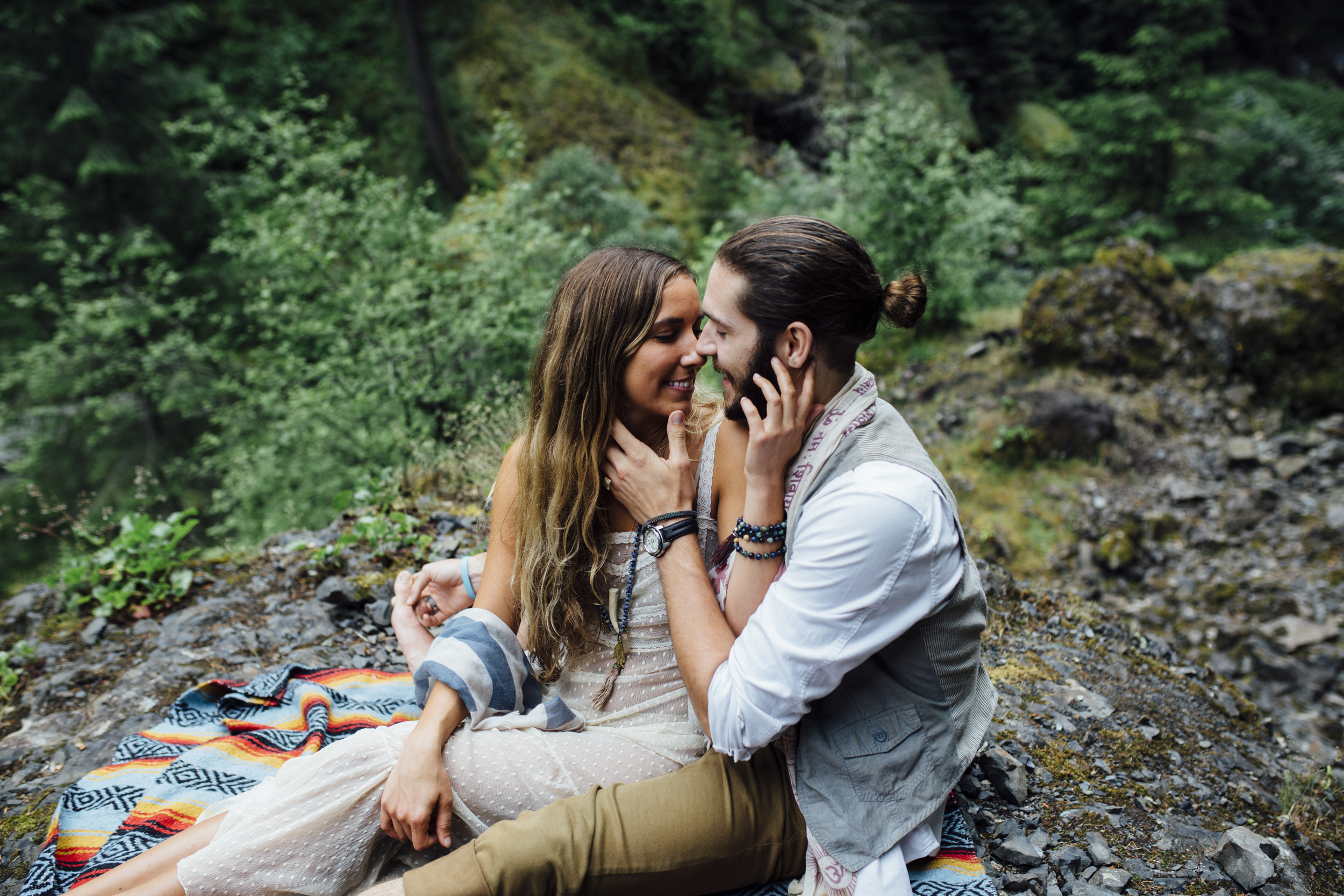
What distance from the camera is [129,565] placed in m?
3.90

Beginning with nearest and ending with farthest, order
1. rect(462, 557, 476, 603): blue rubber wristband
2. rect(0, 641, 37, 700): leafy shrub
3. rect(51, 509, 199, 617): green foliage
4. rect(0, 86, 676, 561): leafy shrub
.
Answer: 1. rect(462, 557, 476, 603): blue rubber wristband
2. rect(0, 641, 37, 700): leafy shrub
3. rect(51, 509, 199, 617): green foliage
4. rect(0, 86, 676, 561): leafy shrub

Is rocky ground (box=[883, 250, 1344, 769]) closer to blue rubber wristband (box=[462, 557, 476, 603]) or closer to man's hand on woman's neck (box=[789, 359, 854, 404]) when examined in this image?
man's hand on woman's neck (box=[789, 359, 854, 404])

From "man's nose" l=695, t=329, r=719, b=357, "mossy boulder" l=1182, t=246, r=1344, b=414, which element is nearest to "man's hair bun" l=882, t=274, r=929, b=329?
"man's nose" l=695, t=329, r=719, b=357

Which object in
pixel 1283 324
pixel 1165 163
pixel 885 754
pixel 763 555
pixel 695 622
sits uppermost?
pixel 763 555

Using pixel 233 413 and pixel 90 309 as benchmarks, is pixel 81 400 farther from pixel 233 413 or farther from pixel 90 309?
pixel 233 413

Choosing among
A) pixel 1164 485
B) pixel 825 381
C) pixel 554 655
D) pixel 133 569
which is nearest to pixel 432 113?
pixel 133 569

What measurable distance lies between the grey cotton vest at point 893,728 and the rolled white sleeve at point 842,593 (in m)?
0.08

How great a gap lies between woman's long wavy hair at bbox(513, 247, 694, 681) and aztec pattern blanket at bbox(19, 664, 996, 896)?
0.94 metres

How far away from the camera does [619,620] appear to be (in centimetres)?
215

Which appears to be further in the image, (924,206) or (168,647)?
(924,206)

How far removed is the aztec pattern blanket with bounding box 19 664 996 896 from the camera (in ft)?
6.58

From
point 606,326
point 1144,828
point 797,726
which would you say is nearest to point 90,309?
point 606,326

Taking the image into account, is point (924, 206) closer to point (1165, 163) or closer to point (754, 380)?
point (1165, 163)

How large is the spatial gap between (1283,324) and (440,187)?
465 inches
